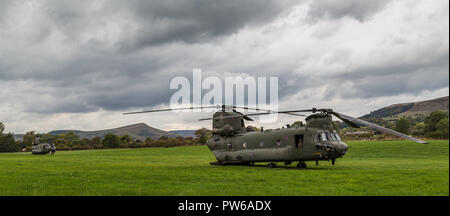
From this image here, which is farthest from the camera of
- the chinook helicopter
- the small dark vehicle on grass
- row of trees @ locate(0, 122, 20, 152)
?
row of trees @ locate(0, 122, 20, 152)

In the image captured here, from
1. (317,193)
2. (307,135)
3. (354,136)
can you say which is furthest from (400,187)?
(354,136)

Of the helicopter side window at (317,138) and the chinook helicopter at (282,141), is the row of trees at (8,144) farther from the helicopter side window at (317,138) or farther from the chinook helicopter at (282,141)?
the helicopter side window at (317,138)

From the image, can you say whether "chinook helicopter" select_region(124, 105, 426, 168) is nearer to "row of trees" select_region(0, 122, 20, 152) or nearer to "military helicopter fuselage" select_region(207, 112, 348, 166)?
"military helicopter fuselage" select_region(207, 112, 348, 166)

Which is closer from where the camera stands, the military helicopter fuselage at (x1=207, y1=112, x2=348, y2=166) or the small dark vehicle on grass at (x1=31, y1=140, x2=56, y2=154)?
the military helicopter fuselage at (x1=207, y1=112, x2=348, y2=166)

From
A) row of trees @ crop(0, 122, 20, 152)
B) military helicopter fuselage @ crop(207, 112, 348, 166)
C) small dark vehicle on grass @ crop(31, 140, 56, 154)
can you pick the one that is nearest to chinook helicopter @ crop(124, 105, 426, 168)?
military helicopter fuselage @ crop(207, 112, 348, 166)

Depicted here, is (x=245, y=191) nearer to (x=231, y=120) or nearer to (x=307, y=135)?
(x=307, y=135)

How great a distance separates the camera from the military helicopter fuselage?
26219mm

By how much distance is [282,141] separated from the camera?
28.7m

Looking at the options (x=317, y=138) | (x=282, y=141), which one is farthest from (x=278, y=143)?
(x=317, y=138)

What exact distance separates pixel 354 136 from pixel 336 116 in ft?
255

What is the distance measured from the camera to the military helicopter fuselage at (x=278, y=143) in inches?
1032

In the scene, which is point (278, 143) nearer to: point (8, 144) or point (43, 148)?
point (43, 148)

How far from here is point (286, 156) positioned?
91.8ft

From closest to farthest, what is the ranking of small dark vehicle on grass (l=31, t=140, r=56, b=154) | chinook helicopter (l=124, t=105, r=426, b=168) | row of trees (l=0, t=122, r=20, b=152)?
1. chinook helicopter (l=124, t=105, r=426, b=168)
2. small dark vehicle on grass (l=31, t=140, r=56, b=154)
3. row of trees (l=0, t=122, r=20, b=152)
